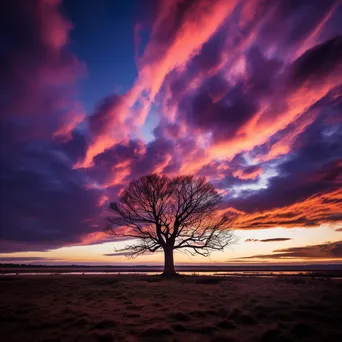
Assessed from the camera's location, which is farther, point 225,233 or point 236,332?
point 225,233

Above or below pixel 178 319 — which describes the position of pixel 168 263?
above

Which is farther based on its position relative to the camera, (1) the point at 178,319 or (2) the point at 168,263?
(2) the point at 168,263

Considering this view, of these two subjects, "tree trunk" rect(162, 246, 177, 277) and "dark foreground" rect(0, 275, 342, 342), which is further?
"tree trunk" rect(162, 246, 177, 277)

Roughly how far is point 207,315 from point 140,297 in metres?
3.97

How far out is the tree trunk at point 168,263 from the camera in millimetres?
22562

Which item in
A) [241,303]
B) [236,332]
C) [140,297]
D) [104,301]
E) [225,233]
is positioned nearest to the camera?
[236,332]

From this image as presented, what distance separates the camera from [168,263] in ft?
75.6

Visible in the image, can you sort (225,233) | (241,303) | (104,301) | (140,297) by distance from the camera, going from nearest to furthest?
(241,303), (104,301), (140,297), (225,233)

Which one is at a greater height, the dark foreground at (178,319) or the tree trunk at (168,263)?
the tree trunk at (168,263)

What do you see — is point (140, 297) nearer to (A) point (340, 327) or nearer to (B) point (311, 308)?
(B) point (311, 308)

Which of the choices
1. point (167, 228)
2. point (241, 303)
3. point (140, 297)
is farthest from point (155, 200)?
point (241, 303)

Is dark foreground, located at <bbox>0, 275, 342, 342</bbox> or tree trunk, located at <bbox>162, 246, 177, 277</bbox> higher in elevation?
tree trunk, located at <bbox>162, 246, 177, 277</bbox>

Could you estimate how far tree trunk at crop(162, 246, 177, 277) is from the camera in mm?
22562

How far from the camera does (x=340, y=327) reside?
543 cm
